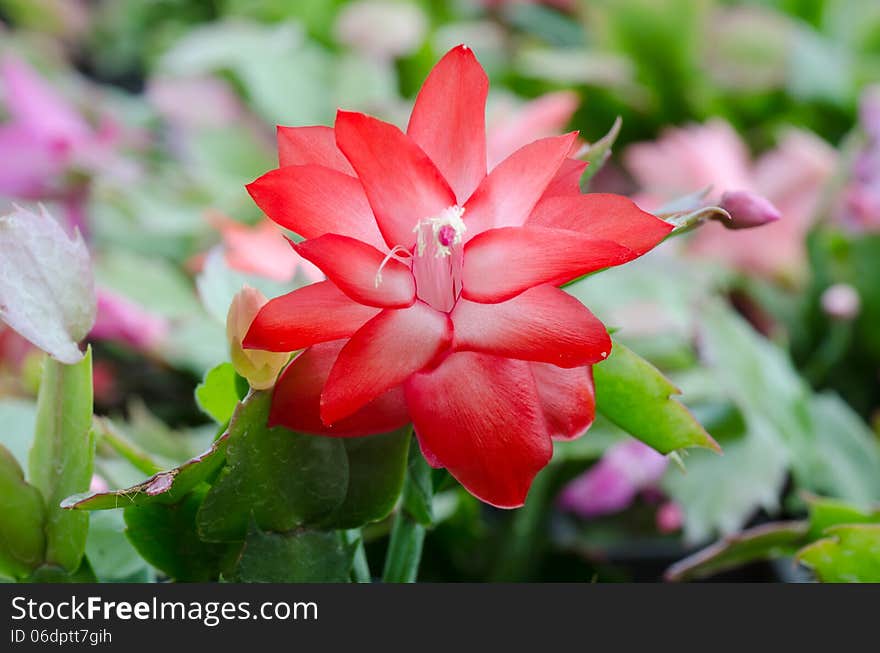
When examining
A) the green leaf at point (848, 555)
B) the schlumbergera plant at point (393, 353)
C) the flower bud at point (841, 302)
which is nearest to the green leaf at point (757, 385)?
the flower bud at point (841, 302)

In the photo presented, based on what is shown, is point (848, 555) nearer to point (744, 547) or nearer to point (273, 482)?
point (744, 547)

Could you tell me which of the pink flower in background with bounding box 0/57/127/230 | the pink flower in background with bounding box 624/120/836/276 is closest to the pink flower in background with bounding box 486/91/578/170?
the pink flower in background with bounding box 624/120/836/276

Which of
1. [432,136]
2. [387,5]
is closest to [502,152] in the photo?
[387,5]

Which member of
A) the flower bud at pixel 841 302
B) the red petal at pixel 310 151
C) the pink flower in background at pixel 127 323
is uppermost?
the red petal at pixel 310 151

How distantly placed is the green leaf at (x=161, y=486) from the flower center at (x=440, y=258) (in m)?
0.09

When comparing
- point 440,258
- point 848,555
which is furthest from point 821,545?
A: point 440,258

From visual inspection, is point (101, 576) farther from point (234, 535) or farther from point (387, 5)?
point (387, 5)

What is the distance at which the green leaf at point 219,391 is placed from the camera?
14.7 inches

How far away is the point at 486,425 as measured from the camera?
0.31m

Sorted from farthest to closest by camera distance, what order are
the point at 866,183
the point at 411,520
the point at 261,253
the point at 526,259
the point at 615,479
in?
the point at 866,183, the point at 615,479, the point at 261,253, the point at 411,520, the point at 526,259

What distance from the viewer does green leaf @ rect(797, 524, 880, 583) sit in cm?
43

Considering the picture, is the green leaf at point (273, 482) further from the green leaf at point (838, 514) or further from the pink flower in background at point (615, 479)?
→ the pink flower in background at point (615, 479)

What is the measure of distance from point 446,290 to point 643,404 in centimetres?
10

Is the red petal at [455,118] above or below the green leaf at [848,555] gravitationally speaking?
above
